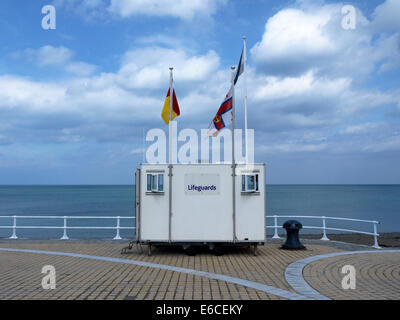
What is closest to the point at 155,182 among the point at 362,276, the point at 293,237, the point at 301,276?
the point at 293,237

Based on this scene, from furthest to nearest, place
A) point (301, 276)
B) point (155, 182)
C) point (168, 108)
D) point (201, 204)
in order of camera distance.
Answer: point (168, 108) → point (155, 182) → point (201, 204) → point (301, 276)

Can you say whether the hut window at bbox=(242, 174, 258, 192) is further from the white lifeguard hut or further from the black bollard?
the black bollard

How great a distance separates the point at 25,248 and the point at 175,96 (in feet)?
25.4

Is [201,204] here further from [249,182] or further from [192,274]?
[192,274]

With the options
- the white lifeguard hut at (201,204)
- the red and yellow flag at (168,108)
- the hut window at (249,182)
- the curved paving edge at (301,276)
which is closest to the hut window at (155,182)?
the white lifeguard hut at (201,204)

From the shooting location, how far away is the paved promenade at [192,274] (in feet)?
23.2

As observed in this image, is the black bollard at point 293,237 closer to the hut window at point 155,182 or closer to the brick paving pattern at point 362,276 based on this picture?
the brick paving pattern at point 362,276

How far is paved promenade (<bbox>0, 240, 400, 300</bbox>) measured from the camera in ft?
23.2

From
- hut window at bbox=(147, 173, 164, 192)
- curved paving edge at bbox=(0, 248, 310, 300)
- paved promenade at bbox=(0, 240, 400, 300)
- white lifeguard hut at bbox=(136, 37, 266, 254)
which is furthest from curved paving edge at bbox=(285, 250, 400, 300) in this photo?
hut window at bbox=(147, 173, 164, 192)

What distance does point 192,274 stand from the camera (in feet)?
28.9

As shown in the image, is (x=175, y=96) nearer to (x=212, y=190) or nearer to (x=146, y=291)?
Answer: (x=212, y=190)

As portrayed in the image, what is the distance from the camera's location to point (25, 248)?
13.1m

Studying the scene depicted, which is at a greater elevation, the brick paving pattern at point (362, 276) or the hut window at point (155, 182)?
the hut window at point (155, 182)
